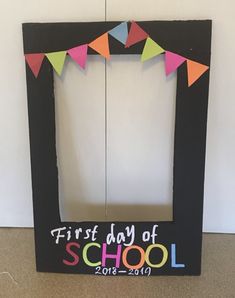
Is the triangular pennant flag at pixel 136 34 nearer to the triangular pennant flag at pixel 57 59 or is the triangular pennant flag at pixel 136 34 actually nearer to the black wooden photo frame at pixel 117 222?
the black wooden photo frame at pixel 117 222

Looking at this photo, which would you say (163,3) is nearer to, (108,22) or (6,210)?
(108,22)

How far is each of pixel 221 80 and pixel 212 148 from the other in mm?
284

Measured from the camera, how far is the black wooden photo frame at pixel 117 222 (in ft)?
4.61

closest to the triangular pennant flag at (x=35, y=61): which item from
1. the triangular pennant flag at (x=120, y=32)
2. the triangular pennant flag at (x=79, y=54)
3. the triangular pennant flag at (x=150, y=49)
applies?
the triangular pennant flag at (x=79, y=54)

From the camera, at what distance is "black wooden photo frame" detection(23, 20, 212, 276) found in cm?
140

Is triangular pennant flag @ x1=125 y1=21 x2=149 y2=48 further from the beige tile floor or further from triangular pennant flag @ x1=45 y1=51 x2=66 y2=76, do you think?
the beige tile floor

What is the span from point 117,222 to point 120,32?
2.32 ft

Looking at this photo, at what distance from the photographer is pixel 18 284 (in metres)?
1.42

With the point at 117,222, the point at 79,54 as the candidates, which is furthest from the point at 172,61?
the point at 117,222

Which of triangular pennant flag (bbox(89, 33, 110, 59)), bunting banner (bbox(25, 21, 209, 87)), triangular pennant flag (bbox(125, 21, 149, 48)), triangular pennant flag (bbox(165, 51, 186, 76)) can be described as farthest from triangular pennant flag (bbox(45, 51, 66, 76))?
triangular pennant flag (bbox(165, 51, 186, 76))

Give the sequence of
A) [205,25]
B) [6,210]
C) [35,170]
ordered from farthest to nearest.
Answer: [6,210]
[35,170]
[205,25]

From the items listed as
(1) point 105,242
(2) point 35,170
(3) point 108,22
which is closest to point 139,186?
(1) point 105,242

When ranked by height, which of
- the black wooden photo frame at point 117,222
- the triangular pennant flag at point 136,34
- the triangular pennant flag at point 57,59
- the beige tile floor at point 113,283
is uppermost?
the triangular pennant flag at point 136,34

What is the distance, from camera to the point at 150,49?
140cm
